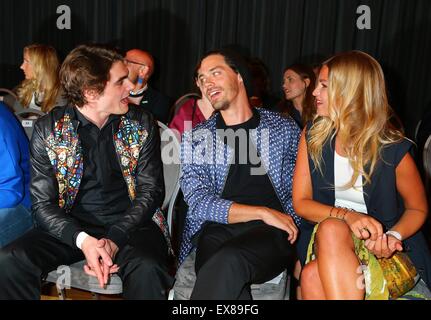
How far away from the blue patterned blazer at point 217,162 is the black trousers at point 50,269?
278mm

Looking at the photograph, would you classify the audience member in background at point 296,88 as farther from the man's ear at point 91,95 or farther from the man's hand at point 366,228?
the man's hand at point 366,228

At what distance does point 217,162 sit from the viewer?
8.07 ft

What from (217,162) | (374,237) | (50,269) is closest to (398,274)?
(374,237)

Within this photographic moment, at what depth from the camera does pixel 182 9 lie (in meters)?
5.73

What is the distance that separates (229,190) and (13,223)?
100 cm

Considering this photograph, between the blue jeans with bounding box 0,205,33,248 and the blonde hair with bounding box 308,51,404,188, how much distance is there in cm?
146

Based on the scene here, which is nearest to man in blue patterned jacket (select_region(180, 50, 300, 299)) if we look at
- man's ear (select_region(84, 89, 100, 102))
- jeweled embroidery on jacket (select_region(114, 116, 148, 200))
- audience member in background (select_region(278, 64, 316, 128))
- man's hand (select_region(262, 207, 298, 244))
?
man's hand (select_region(262, 207, 298, 244))

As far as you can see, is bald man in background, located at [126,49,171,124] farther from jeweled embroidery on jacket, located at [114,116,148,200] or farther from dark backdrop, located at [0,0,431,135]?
dark backdrop, located at [0,0,431,135]

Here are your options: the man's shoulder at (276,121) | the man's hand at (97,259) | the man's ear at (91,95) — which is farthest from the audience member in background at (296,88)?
the man's hand at (97,259)

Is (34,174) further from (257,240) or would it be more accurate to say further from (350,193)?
(350,193)

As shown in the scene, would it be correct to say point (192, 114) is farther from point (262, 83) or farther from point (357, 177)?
point (262, 83)

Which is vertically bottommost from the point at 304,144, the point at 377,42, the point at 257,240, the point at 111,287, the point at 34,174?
the point at 111,287
